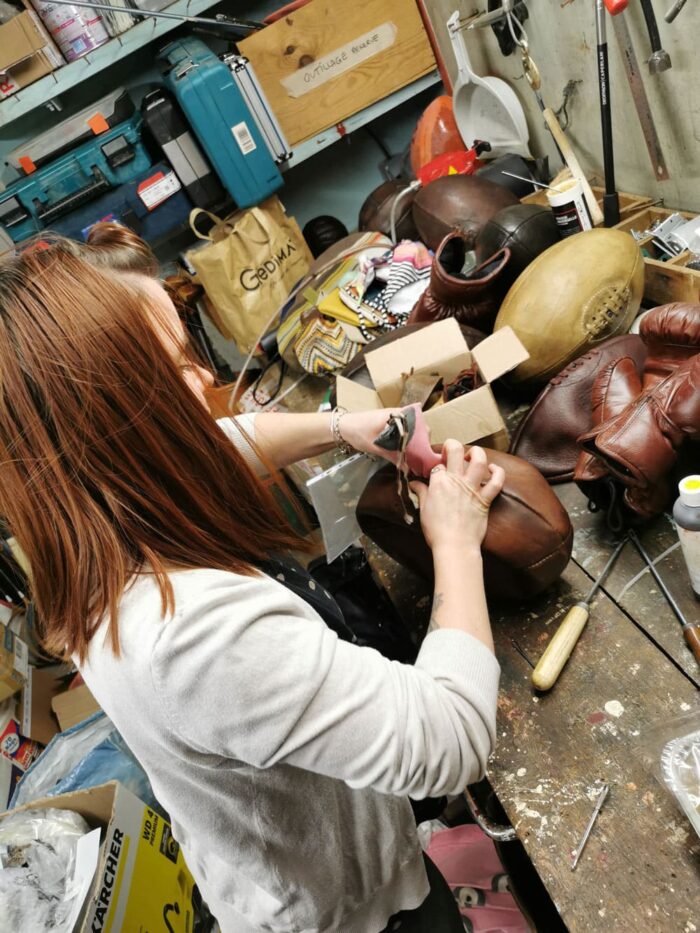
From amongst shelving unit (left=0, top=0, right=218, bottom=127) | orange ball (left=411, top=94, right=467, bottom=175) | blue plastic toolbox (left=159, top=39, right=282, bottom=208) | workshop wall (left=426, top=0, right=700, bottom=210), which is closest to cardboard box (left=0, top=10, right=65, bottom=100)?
shelving unit (left=0, top=0, right=218, bottom=127)

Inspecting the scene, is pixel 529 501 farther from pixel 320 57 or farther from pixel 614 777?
pixel 320 57

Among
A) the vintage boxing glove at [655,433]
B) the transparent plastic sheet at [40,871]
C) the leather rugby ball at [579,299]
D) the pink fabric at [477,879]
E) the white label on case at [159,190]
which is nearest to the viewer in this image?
the vintage boxing glove at [655,433]

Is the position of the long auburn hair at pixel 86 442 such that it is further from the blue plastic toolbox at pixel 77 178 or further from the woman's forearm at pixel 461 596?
the blue plastic toolbox at pixel 77 178

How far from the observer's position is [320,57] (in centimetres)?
311

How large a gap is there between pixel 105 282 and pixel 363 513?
2.44 ft

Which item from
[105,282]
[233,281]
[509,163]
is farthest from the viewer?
[233,281]

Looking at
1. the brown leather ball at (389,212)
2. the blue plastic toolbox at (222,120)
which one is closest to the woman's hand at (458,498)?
the brown leather ball at (389,212)

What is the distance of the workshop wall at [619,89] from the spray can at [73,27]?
1.56 meters

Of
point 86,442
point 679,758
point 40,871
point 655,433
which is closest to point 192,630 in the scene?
point 86,442

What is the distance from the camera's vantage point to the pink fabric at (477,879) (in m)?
1.52

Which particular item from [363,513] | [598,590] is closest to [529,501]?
[598,590]

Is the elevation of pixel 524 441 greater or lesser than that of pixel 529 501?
lesser

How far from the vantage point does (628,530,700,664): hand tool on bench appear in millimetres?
1038

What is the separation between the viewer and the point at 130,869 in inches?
59.7
